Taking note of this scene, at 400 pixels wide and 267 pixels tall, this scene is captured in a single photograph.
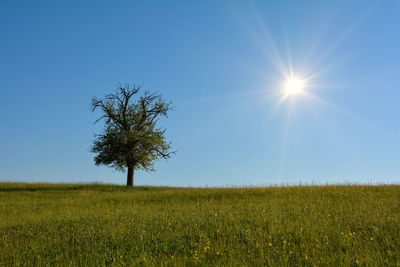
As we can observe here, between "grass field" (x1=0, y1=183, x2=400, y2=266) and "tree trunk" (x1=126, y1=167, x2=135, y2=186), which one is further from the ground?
"tree trunk" (x1=126, y1=167, x2=135, y2=186)

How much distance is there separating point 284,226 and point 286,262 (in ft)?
9.19

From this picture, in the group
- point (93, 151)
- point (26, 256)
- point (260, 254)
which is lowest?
point (26, 256)

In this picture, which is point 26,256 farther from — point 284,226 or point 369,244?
point 369,244

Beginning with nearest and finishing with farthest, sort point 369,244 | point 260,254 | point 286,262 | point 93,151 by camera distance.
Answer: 1. point 286,262
2. point 260,254
3. point 369,244
4. point 93,151

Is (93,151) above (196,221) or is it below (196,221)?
above

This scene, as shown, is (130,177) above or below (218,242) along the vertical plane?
above

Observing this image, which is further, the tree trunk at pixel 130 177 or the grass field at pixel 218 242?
the tree trunk at pixel 130 177

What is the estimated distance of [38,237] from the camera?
9680 millimetres

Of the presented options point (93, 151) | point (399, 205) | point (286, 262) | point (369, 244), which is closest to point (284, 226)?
point (369, 244)

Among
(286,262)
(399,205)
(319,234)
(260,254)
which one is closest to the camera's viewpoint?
(286,262)

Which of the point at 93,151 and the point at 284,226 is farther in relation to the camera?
the point at 93,151

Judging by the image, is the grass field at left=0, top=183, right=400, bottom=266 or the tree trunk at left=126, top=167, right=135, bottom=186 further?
the tree trunk at left=126, top=167, right=135, bottom=186

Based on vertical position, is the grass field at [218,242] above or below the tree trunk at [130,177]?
below

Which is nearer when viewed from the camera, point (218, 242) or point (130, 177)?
point (218, 242)
